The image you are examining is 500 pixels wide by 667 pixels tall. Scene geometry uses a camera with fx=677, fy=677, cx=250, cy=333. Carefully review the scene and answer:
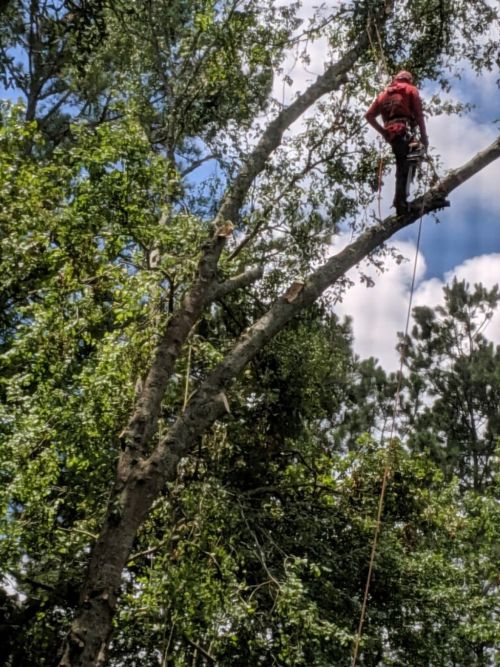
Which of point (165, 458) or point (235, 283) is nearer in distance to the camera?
point (165, 458)

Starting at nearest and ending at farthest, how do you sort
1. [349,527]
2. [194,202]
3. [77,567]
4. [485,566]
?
[77,567]
[349,527]
[485,566]
[194,202]

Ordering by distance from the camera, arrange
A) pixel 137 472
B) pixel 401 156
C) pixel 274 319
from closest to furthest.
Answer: pixel 137 472
pixel 274 319
pixel 401 156

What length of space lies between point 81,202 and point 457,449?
12979mm

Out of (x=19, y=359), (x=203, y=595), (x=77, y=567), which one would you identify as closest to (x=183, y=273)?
(x=19, y=359)

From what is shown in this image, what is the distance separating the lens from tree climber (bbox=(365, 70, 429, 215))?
5.55m

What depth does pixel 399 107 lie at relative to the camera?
555 centimetres

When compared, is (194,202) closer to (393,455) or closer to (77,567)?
(393,455)

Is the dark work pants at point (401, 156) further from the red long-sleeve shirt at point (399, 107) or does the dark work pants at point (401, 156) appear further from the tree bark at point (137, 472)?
the tree bark at point (137, 472)

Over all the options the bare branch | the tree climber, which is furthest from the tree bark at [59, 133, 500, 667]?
the bare branch

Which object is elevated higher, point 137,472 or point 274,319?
point 274,319

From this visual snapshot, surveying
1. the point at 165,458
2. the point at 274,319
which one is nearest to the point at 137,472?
the point at 165,458

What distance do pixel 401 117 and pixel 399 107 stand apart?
0.09 m

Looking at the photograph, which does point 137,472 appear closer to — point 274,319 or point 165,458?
point 165,458

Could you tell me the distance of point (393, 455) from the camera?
951 centimetres
